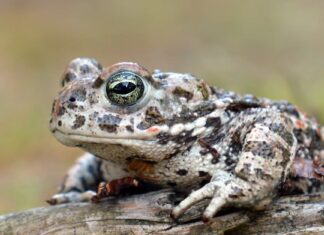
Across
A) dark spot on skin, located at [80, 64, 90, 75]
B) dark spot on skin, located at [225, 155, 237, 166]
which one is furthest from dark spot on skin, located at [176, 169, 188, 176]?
dark spot on skin, located at [80, 64, 90, 75]

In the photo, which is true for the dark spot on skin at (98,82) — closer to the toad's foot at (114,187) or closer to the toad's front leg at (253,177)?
the toad's foot at (114,187)

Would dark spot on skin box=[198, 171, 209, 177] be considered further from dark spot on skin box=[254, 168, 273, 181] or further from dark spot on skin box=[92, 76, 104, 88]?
dark spot on skin box=[92, 76, 104, 88]

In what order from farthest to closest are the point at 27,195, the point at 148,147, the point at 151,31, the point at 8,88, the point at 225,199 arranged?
the point at 151,31 → the point at 8,88 → the point at 27,195 → the point at 148,147 → the point at 225,199

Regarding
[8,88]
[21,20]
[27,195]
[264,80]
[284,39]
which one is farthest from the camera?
[21,20]

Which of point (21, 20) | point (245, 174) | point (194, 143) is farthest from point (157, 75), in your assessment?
point (21, 20)

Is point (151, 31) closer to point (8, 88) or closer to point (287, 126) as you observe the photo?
point (8, 88)

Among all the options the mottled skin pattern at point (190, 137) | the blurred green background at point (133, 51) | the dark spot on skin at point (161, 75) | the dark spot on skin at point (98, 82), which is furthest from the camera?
the blurred green background at point (133, 51)

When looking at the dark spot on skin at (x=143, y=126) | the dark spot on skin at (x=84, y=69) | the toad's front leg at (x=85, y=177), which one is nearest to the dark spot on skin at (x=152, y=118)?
the dark spot on skin at (x=143, y=126)
